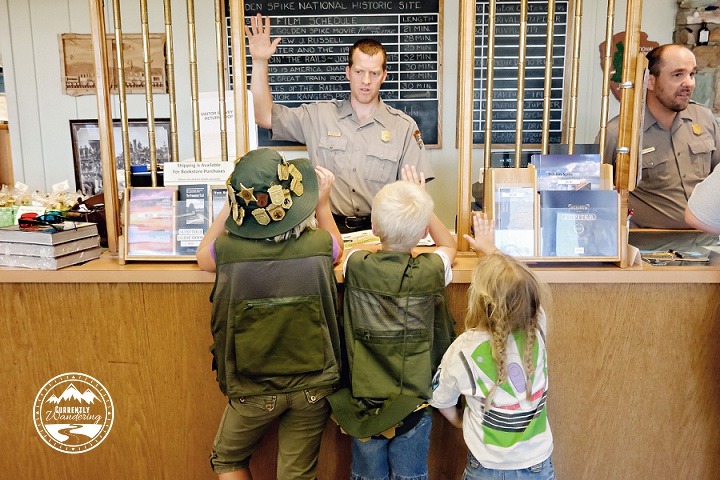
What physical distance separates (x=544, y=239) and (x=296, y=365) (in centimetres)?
87

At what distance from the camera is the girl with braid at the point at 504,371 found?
1.41 m

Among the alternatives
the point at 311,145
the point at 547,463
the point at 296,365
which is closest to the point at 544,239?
the point at 547,463

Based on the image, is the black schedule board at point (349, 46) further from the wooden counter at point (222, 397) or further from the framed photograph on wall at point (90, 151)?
the wooden counter at point (222, 397)

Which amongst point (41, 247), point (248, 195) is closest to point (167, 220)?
point (41, 247)

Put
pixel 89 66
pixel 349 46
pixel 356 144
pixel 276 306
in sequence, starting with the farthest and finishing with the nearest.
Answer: pixel 89 66 → pixel 349 46 → pixel 356 144 → pixel 276 306

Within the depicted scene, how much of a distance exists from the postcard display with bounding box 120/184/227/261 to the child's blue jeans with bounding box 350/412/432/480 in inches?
31.9

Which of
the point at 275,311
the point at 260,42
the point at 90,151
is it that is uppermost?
the point at 260,42

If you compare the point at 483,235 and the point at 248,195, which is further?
the point at 483,235

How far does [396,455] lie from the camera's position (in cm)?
160

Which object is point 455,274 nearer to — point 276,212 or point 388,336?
point 388,336
